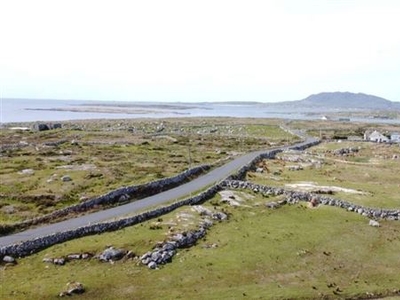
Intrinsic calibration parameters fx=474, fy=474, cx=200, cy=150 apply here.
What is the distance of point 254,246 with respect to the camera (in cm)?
5200

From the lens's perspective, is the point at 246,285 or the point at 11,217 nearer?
the point at 246,285

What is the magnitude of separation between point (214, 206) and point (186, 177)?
66.5 feet

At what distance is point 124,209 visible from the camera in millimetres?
62281

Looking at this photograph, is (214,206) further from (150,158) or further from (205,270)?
(150,158)

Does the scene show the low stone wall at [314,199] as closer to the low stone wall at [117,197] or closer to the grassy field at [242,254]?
the grassy field at [242,254]

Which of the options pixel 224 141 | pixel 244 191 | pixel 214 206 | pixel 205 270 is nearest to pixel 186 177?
pixel 244 191

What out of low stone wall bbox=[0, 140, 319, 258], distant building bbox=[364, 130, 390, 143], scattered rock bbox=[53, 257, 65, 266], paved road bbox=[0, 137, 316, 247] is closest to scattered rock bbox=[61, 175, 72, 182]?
low stone wall bbox=[0, 140, 319, 258]

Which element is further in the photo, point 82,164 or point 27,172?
point 82,164

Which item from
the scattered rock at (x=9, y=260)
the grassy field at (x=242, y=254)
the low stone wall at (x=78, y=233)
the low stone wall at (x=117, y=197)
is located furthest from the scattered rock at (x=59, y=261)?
the low stone wall at (x=117, y=197)

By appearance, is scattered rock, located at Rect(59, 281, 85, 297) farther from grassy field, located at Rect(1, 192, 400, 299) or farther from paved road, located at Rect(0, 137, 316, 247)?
paved road, located at Rect(0, 137, 316, 247)

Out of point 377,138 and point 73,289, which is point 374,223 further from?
point 377,138

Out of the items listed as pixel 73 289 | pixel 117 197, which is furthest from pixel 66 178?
pixel 73 289

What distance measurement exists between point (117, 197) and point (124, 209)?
16.3ft

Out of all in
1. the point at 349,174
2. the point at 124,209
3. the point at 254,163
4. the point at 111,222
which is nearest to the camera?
the point at 111,222
